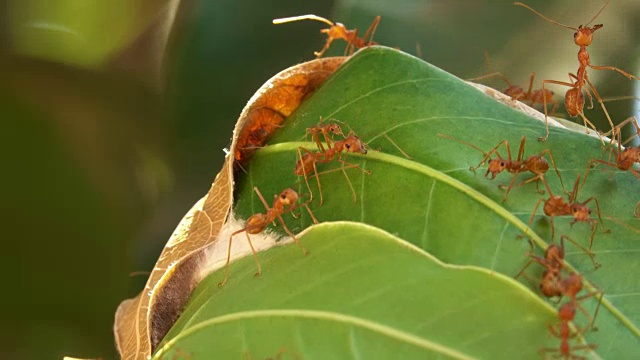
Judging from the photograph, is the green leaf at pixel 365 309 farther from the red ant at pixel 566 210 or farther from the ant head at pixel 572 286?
the red ant at pixel 566 210

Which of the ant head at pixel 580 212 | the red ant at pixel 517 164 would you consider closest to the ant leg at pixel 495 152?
the red ant at pixel 517 164

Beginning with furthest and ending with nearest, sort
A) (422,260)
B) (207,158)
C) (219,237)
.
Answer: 1. (207,158)
2. (219,237)
3. (422,260)

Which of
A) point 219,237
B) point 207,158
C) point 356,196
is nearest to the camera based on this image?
point 356,196

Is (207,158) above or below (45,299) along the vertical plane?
above

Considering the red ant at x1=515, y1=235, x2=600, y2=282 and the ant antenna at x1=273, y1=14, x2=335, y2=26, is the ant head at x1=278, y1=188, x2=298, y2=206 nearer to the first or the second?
the red ant at x1=515, y1=235, x2=600, y2=282

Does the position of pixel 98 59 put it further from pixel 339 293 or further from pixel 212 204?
pixel 339 293

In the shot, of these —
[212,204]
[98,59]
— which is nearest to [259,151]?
[212,204]

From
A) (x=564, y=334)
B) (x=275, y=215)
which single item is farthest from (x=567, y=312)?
(x=275, y=215)
